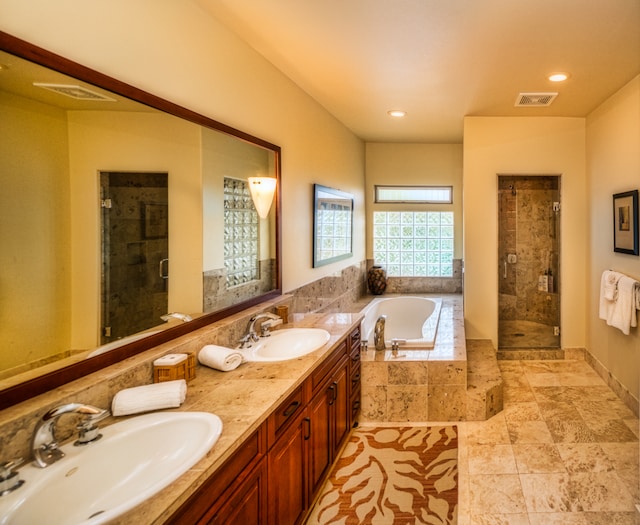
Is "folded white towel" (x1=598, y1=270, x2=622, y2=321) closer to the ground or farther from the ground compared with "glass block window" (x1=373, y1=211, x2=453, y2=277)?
closer to the ground

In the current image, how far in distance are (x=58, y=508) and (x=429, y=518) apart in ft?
5.65

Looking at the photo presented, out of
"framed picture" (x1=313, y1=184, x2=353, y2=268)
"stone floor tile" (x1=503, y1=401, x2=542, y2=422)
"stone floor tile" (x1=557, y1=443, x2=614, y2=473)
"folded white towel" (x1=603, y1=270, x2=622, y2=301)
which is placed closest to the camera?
"stone floor tile" (x1=557, y1=443, x2=614, y2=473)

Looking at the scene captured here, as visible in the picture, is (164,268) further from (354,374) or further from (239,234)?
(354,374)

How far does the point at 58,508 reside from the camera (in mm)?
972

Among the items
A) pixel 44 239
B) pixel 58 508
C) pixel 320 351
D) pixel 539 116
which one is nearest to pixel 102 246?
pixel 44 239

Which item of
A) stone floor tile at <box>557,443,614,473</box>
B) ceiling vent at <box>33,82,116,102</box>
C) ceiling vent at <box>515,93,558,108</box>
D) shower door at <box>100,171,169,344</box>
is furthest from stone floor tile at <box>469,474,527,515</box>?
ceiling vent at <box>515,93,558,108</box>

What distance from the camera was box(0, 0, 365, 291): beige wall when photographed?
1.37 m

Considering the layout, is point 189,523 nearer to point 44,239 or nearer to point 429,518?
point 44,239

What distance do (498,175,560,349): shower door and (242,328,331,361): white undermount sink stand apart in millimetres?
2850

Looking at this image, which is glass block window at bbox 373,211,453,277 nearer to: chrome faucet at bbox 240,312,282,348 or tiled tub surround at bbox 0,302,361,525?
chrome faucet at bbox 240,312,282,348

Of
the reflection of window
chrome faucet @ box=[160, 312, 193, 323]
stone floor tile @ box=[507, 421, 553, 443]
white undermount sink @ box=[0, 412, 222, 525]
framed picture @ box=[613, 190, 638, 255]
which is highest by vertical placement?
the reflection of window

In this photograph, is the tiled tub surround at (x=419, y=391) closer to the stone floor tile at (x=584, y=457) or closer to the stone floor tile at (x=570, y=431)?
the stone floor tile at (x=570, y=431)

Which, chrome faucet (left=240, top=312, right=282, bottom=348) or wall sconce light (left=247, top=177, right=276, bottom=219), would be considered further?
wall sconce light (left=247, top=177, right=276, bottom=219)

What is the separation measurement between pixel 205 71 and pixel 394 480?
97.9 inches
